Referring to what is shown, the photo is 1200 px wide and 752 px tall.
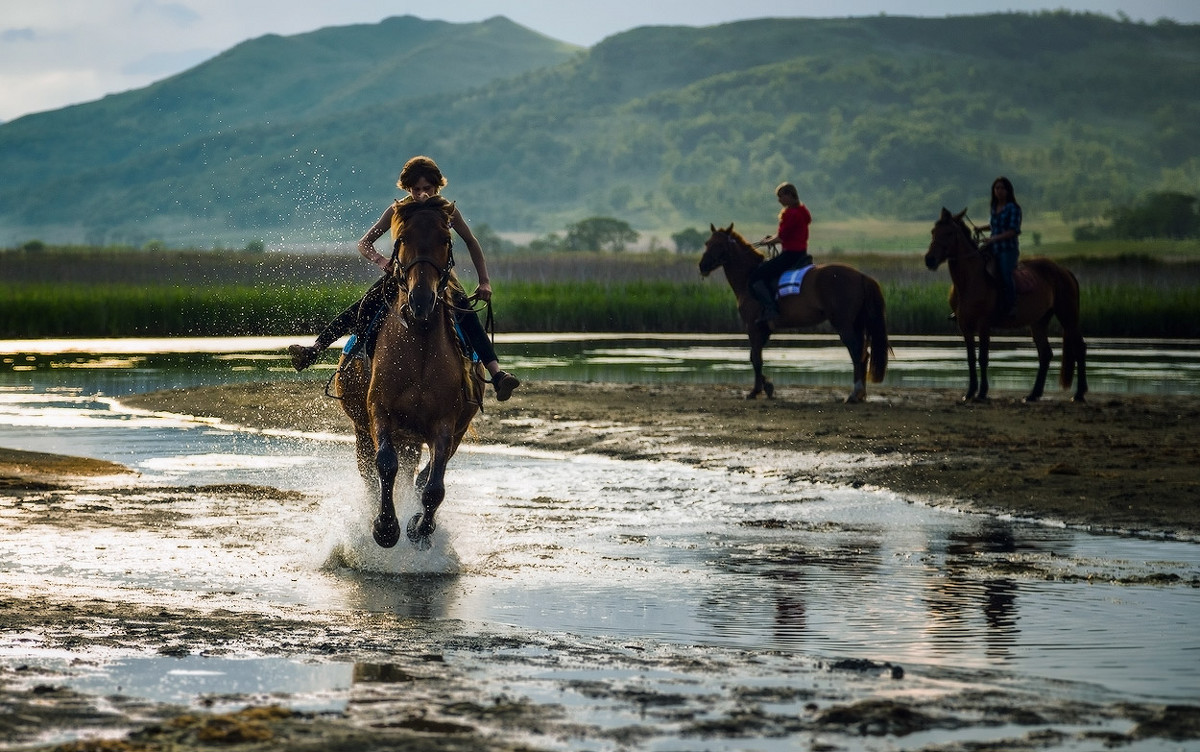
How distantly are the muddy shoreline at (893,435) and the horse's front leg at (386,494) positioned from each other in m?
1.45

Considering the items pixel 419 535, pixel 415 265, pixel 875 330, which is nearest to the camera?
pixel 415 265

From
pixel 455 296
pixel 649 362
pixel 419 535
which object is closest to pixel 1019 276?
pixel 649 362

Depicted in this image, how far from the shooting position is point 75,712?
19.4ft

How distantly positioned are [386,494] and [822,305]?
13358 mm

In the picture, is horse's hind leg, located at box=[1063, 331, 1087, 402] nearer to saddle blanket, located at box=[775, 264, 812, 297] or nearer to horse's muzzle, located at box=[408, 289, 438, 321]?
saddle blanket, located at box=[775, 264, 812, 297]

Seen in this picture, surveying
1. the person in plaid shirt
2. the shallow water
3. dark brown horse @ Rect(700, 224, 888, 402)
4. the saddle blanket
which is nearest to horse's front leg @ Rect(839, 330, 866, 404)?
dark brown horse @ Rect(700, 224, 888, 402)

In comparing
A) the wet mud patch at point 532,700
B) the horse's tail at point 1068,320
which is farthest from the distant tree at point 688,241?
the wet mud patch at point 532,700

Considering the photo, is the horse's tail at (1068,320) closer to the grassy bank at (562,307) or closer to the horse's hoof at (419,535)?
the horse's hoof at (419,535)

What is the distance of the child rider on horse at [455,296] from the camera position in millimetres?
10031

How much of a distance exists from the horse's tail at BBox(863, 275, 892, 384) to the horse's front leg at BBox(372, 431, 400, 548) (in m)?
12.2

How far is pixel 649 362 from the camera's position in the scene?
29328 mm

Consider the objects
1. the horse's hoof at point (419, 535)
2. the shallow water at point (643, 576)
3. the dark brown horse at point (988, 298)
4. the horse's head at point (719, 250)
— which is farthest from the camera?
the horse's head at point (719, 250)

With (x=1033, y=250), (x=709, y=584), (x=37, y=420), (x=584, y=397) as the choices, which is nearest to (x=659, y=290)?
(x=584, y=397)

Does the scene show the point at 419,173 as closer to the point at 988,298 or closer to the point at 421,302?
the point at 421,302
